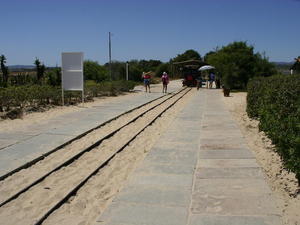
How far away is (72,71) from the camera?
1706 centimetres

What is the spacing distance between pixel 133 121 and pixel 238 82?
772 inches

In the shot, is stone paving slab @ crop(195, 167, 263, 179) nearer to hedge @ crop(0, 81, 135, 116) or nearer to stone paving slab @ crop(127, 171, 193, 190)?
stone paving slab @ crop(127, 171, 193, 190)

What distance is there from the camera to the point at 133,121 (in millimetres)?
12547

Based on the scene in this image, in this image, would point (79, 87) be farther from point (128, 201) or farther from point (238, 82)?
point (238, 82)

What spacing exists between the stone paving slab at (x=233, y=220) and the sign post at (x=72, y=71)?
1337 centimetres

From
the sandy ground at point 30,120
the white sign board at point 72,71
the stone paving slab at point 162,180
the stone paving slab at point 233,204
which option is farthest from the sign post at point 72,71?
the stone paving slab at point 233,204

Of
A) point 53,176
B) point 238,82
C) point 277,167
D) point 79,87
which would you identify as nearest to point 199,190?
point 277,167

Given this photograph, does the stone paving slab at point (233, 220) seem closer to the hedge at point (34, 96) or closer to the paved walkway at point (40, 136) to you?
the paved walkway at point (40, 136)

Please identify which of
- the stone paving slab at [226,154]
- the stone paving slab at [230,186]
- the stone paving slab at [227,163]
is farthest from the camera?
the stone paving slab at [226,154]

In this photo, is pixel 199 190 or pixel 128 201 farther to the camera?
pixel 199 190

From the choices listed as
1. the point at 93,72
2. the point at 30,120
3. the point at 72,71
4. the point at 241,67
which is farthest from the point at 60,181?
the point at 93,72

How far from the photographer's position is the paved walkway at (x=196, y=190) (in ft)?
14.2

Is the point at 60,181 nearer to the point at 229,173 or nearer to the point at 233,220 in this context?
the point at 229,173

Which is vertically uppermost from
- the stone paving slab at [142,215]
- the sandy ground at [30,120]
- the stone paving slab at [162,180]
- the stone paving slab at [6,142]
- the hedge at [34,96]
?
the hedge at [34,96]
